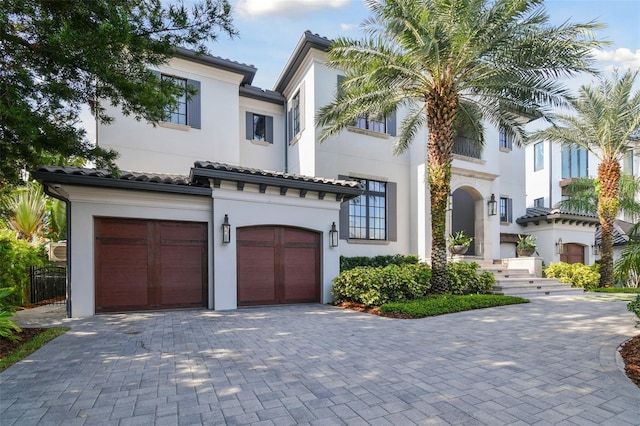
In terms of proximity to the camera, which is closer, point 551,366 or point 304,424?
point 304,424

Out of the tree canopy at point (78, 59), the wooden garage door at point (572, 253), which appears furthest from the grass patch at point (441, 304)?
the wooden garage door at point (572, 253)

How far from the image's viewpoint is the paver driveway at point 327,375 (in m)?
3.42

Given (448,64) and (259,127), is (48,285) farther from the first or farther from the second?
(448,64)

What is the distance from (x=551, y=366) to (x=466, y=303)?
16.1ft

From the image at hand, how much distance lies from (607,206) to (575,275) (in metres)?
3.33

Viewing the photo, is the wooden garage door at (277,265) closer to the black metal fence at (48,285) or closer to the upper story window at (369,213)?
the upper story window at (369,213)

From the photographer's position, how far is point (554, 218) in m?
18.3

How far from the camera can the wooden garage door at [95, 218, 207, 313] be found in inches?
354

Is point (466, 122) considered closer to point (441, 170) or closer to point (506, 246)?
point (441, 170)

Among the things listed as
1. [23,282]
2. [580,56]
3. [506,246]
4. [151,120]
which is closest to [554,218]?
[506,246]

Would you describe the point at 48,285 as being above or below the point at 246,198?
below

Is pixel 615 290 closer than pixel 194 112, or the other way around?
pixel 194 112

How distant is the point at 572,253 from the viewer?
19.6 meters

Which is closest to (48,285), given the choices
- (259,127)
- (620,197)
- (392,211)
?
(259,127)
